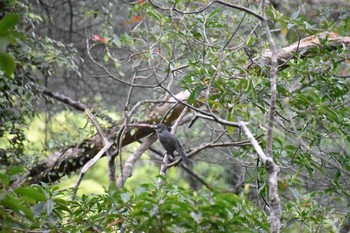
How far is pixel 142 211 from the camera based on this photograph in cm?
192

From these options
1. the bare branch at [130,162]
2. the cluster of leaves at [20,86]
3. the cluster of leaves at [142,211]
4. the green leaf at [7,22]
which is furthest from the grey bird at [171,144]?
the green leaf at [7,22]

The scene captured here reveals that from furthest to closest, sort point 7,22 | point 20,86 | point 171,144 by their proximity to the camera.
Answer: point 20,86, point 171,144, point 7,22

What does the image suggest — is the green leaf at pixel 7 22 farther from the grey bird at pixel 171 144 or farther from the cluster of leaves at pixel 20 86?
the cluster of leaves at pixel 20 86

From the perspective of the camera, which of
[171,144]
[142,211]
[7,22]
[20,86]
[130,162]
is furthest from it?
[20,86]

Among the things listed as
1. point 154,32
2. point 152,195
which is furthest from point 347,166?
point 154,32

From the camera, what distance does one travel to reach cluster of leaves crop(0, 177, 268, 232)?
6.10ft

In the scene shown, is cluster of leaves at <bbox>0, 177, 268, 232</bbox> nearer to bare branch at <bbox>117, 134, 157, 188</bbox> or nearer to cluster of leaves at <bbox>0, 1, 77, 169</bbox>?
bare branch at <bbox>117, 134, 157, 188</bbox>

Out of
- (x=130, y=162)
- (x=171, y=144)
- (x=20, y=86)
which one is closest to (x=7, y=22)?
(x=171, y=144)

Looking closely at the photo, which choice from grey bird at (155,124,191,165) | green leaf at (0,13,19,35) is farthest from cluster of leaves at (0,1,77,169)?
green leaf at (0,13,19,35)

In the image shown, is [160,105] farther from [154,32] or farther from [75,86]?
[75,86]

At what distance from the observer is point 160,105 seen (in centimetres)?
462

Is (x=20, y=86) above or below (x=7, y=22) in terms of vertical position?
above

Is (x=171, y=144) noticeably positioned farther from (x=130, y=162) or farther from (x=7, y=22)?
(x=7, y=22)

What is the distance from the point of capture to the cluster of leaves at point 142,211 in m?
1.86
